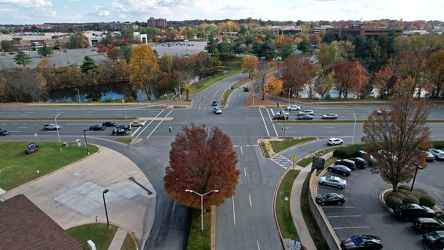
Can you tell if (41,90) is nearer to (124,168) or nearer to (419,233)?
(124,168)

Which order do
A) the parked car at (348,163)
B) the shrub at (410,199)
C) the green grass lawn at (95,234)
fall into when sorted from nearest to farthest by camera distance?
the green grass lawn at (95,234)
the shrub at (410,199)
the parked car at (348,163)

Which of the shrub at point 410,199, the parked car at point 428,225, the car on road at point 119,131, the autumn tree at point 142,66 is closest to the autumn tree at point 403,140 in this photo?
the shrub at point 410,199

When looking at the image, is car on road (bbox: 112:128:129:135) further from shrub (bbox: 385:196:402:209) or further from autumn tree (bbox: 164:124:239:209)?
shrub (bbox: 385:196:402:209)

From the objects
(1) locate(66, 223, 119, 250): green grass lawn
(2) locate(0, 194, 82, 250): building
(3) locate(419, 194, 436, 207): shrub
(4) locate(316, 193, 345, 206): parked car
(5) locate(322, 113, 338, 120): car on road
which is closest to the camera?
(2) locate(0, 194, 82, 250): building

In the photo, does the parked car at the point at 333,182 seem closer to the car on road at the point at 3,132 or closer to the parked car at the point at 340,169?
the parked car at the point at 340,169

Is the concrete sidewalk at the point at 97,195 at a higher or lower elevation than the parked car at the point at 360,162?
lower

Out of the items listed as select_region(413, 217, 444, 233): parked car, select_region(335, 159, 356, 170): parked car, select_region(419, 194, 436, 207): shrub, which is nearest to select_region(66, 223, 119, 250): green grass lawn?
select_region(413, 217, 444, 233): parked car

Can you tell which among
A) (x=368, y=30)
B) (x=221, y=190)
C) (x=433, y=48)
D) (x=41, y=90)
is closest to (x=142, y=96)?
(x=41, y=90)
